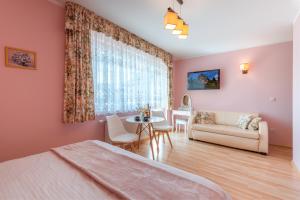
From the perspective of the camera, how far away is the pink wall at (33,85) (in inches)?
82.4

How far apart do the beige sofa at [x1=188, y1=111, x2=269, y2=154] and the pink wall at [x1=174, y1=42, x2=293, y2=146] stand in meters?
0.37

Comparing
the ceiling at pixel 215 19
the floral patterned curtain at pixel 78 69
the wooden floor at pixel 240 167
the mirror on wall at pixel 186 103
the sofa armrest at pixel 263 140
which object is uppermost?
the ceiling at pixel 215 19

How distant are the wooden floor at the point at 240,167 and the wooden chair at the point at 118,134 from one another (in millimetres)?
549

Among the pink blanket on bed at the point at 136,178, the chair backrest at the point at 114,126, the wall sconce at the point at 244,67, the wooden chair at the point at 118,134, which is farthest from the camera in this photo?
Result: the wall sconce at the point at 244,67

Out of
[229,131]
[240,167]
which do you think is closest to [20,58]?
[240,167]

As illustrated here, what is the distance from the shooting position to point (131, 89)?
371 cm

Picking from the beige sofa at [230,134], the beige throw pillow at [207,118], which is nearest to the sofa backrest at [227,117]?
the beige sofa at [230,134]

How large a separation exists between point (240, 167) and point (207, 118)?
1753mm

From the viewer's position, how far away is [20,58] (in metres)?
2.20

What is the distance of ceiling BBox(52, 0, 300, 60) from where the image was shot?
2430 millimetres

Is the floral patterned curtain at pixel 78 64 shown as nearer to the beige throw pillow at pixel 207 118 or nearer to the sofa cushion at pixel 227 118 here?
the beige throw pillow at pixel 207 118

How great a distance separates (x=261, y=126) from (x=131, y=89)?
2895mm

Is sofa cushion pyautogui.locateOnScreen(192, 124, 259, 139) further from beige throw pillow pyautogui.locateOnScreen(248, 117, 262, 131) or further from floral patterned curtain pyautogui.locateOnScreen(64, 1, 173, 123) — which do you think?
floral patterned curtain pyautogui.locateOnScreen(64, 1, 173, 123)

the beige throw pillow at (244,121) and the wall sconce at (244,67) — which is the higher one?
the wall sconce at (244,67)
